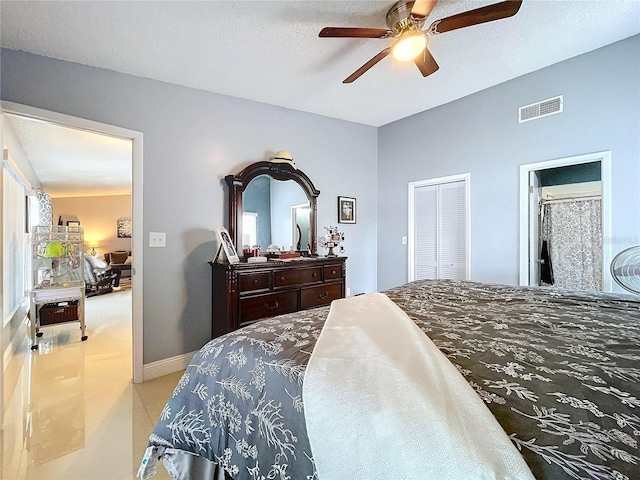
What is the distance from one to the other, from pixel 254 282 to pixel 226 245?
0.42 metres

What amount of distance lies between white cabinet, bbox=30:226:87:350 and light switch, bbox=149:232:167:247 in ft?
5.96

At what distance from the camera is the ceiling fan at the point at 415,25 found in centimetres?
161

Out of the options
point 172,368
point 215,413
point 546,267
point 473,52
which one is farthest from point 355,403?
point 546,267

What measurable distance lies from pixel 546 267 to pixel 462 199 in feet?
3.66

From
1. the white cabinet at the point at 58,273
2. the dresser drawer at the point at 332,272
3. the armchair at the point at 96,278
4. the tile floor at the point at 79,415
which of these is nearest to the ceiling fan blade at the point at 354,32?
the dresser drawer at the point at 332,272

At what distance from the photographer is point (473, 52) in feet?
8.04

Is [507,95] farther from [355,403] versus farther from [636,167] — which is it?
[355,403]

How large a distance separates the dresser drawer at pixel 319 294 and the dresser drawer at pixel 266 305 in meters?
0.10

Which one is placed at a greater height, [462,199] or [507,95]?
[507,95]

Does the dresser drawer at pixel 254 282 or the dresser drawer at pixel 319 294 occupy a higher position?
the dresser drawer at pixel 254 282

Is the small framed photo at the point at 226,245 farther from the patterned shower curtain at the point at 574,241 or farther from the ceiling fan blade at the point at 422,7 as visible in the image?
the patterned shower curtain at the point at 574,241

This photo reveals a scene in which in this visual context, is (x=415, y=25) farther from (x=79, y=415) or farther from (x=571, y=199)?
(x=79, y=415)

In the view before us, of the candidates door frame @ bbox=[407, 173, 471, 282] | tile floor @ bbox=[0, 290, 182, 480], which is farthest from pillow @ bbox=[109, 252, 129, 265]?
door frame @ bbox=[407, 173, 471, 282]

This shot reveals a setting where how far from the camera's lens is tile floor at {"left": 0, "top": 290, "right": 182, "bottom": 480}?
1.62 metres
